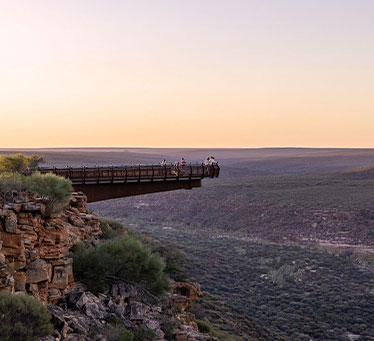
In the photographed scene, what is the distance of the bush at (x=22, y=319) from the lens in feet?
38.5

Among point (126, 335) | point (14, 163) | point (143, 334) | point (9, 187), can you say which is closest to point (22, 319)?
point (126, 335)

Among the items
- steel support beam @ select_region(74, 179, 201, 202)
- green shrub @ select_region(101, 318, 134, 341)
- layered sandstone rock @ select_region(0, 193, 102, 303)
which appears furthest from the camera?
steel support beam @ select_region(74, 179, 201, 202)

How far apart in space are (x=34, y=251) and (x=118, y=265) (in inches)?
133

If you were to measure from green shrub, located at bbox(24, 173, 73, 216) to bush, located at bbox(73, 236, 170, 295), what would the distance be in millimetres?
1629

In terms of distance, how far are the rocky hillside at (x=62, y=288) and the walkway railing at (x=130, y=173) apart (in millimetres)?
11387

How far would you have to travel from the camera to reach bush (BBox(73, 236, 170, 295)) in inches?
655

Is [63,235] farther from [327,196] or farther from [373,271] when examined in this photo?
[327,196]

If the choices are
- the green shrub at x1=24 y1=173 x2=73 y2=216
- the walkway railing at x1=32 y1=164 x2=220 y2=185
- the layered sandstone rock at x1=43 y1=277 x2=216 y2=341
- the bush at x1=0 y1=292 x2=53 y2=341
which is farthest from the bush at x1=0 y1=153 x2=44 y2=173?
the bush at x1=0 y1=292 x2=53 y2=341

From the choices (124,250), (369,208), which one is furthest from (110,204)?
(124,250)

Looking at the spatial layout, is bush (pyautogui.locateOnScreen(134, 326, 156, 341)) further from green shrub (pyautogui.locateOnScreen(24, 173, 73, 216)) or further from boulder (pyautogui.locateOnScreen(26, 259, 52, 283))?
green shrub (pyautogui.locateOnScreen(24, 173, 73, 216))

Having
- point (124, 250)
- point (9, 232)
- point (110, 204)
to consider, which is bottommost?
point (110, 204)

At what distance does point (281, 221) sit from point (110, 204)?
36.7m

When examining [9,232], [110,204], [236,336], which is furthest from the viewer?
[110,204]

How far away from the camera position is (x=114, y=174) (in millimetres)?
31266
